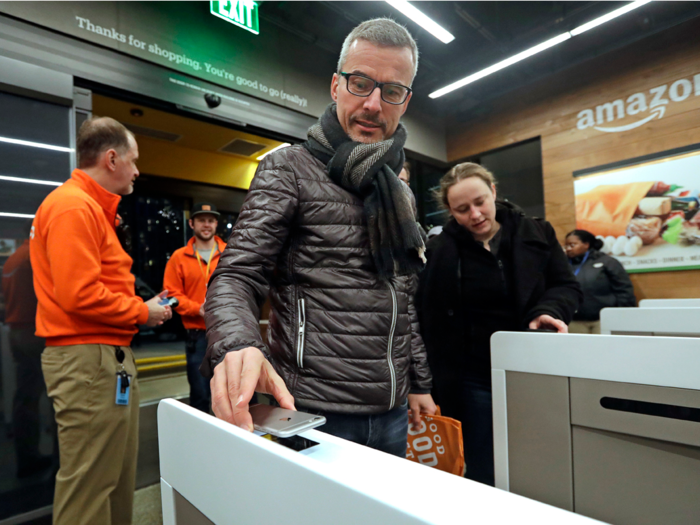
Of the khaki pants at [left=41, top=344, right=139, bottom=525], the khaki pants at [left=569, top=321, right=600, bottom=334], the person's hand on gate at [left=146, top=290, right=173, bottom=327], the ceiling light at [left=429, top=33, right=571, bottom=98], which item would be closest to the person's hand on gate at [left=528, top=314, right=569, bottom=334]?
the person's hand on gate at [left=146, top=290, right=173, bottom=327]

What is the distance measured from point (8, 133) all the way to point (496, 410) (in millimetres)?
2585

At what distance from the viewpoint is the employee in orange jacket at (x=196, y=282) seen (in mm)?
2723

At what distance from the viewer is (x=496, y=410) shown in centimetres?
91

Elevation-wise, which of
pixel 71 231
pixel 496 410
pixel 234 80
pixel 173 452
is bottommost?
pixel 496 410

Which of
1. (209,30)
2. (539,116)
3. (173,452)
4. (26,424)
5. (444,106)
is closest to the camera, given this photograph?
(173,452)

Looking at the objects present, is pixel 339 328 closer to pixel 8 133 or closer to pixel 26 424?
pixel 26 424

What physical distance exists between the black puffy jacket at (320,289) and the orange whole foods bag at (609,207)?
4.02 meters

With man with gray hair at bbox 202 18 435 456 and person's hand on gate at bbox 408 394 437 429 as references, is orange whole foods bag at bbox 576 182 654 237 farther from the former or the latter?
man with gray hair at bbox 202 18 435 456

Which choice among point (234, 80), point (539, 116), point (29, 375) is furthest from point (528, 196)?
point (29, 375)

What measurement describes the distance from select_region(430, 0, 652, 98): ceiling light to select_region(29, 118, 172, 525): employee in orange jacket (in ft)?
12.5

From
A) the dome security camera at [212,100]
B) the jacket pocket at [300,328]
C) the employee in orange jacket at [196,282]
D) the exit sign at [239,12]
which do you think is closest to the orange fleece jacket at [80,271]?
the jacket pocket at [300,328]

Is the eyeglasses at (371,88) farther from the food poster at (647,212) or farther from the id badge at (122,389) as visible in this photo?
the food poster at (647,212)

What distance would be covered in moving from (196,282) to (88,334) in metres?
1.39

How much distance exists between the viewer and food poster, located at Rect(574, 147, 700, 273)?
366cm
